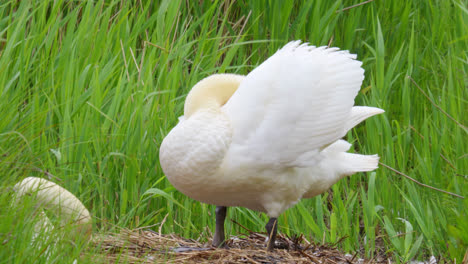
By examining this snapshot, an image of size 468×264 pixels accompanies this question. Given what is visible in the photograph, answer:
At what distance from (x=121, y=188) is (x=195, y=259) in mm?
1010

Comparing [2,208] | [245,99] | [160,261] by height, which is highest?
[245,99]

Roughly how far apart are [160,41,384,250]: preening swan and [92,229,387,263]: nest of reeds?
0.14 m

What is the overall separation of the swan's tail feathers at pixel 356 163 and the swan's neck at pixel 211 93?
0.68m

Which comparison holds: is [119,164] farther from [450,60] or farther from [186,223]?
[450,60]

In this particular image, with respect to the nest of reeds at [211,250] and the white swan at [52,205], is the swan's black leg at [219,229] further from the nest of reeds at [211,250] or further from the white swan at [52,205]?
the white swan at [52,205]

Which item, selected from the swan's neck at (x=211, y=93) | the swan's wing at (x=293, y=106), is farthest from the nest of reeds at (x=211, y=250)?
the swan's neck at (x=211, y=93)

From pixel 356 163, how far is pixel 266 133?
81 cm

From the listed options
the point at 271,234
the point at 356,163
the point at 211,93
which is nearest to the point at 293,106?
the point at 211,93

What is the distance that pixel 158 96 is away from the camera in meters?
4.91

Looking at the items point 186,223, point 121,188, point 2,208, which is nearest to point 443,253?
point 186,223

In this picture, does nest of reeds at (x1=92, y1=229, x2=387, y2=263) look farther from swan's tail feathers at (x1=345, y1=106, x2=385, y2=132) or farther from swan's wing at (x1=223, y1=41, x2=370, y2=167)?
swan's tail feathers at (x1=345, y1=106, x2=385, y2=132)

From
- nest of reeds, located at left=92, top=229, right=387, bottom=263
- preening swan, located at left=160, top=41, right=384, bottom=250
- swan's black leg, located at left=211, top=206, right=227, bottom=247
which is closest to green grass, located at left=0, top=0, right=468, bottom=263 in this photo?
nest of reeds, located at left=92, top=229, right=387, bottom=263

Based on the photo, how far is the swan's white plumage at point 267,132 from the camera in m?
3.50

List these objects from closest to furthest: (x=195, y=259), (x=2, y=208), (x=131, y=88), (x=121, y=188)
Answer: (x=2, y=208) < (x=195, y=259) < (x=121, y=188) < (x=131, y=88)
